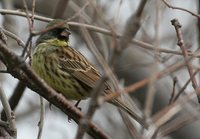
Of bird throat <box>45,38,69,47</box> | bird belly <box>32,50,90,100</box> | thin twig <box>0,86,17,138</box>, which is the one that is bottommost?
thin twig <box>0,86,17,138</box>

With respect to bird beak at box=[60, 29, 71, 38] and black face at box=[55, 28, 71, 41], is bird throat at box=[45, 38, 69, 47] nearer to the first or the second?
black face at box=[55, 28, 71, 41]

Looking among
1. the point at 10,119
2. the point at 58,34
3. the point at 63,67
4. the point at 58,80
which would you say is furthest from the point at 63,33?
the point at 10,119

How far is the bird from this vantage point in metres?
6.15

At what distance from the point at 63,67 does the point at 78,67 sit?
19 centimetres

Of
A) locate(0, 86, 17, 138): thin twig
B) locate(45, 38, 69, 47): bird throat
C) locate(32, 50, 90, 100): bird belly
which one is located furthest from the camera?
locate(45, 38, 69, 47): bird throat

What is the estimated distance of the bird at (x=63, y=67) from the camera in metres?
6.15

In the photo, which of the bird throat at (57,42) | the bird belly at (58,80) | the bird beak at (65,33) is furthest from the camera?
the bird throat at (57,42)

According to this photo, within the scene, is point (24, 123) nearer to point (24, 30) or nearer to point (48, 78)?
point (24, 30)

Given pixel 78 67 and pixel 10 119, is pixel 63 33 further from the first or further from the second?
pixel 10 119

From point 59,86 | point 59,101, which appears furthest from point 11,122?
point 59,86

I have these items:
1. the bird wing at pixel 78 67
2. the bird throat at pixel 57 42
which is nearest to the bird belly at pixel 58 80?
the bird wing at pixel 78 67

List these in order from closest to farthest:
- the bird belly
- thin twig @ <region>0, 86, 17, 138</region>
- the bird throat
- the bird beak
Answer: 1. thin twig @ <region>0, 86, 17, 138</region>
2. the bird belly
3. the bird beak
4. the bird throat

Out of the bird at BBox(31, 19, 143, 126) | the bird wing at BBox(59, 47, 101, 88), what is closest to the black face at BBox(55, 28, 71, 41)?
the bird at BBox(31, 19, 143, 126)

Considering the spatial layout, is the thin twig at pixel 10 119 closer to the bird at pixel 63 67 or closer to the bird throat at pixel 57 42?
the bird at pixel 63 67
